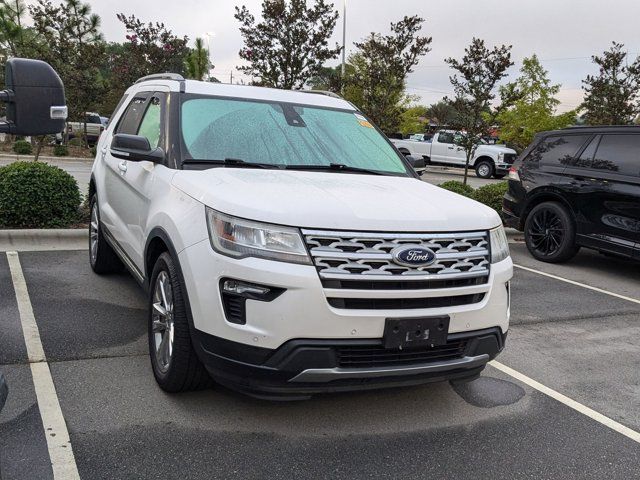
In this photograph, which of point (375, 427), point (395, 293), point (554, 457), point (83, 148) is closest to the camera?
point (395, 293)

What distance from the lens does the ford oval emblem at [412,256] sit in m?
2.83

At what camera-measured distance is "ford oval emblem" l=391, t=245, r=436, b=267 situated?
2.83 metres

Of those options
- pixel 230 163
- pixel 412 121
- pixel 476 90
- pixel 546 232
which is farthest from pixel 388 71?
pixel 412 121

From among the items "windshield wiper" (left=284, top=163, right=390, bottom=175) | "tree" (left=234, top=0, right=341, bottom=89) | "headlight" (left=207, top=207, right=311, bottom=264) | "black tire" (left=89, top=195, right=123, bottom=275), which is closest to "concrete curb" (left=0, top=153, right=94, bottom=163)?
"tree" (left=234, top=0, right=341, bottom=89)

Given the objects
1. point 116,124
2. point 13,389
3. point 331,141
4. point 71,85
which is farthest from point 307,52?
point 13,389

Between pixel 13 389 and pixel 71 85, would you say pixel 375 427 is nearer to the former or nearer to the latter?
pixel 13 389

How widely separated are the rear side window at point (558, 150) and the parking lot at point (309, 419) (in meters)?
3.52

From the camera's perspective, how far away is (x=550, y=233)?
26.0 feet

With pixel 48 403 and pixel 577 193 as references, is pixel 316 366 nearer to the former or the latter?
pixel 48 403

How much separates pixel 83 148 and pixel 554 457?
82.2 ft

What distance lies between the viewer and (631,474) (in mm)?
2898

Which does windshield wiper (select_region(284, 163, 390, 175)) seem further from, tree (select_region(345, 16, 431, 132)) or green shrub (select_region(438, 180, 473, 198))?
tree (select_region(345, 16, 431, 132))

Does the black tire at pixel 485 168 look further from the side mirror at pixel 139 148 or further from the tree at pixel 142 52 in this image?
the side mirror at pixel 139 148

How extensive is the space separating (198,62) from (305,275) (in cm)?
4231
